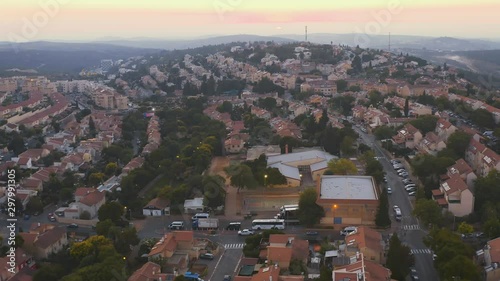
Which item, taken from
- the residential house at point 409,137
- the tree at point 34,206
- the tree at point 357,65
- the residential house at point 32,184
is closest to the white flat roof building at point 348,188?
the residential house at point 409,137

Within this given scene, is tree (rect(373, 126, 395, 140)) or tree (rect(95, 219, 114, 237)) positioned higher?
tree (rect(373, 126, 395, 140))

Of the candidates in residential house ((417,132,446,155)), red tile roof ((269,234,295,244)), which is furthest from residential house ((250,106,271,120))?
red tile roof ((269,234,295,244))

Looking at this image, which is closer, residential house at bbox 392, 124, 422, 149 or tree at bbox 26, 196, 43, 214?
tree at bbox 26, 196, 43, 214

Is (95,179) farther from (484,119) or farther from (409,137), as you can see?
(484,119)

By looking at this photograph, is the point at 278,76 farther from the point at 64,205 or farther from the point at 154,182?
the point at 64,205

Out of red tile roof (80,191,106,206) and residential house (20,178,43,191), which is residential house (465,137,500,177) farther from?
residential house (20,178,43,191)

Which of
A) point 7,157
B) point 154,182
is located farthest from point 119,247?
point 7,157

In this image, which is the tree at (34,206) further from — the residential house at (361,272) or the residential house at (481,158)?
the residential house at (481,158)
